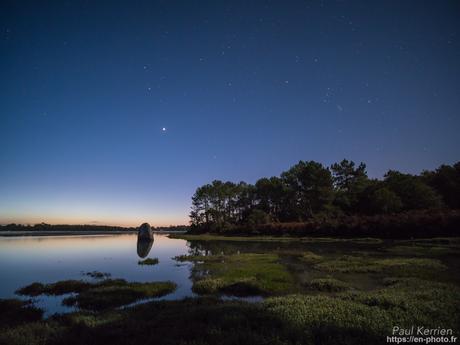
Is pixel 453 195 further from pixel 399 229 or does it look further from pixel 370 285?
pixel 370 285

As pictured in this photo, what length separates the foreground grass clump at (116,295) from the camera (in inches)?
672

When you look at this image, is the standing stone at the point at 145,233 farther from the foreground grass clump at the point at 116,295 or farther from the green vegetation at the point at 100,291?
the foreground grass clump at the point at 116,295

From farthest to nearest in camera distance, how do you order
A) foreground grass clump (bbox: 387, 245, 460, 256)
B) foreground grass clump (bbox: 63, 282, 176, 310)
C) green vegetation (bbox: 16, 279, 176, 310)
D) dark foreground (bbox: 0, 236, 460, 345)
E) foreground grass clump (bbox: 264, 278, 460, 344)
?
1. foreground grass clump (bbox: 387, 245, 460, 256)
2. green vegetation (bbox: 16, 279, 176, 310)
3. foreground grass clump (bbox: 63, 282, 176, 310)
4. dark foreground (bbox: 0, 236, 460, 345)
5. foreground grass clump (bbox: 264, 278, 460, 344)

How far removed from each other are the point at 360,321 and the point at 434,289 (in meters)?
8.15

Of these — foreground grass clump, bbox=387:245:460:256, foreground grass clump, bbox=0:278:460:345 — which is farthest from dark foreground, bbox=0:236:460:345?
foreground grass clump, bbox=387:245:460:256

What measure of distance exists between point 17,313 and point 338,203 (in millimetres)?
104456

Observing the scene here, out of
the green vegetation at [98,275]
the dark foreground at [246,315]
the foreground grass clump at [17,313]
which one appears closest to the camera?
the dark foreground at [246,315]

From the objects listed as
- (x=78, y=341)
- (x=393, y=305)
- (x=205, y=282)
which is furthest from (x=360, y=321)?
(x=205, y=282)

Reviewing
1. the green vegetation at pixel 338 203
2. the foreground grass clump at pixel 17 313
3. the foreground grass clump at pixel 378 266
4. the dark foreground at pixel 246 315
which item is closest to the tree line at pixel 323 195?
the green vegetation at pixel 338 203

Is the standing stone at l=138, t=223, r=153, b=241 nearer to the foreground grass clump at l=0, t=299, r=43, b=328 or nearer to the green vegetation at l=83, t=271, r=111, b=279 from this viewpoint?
the green vegetation at l=83, t=271, r=111, b=279

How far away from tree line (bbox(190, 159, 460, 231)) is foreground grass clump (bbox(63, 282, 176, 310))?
71.3 meters

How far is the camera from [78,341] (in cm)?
1031

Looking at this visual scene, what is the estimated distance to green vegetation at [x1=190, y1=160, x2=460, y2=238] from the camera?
61.2m

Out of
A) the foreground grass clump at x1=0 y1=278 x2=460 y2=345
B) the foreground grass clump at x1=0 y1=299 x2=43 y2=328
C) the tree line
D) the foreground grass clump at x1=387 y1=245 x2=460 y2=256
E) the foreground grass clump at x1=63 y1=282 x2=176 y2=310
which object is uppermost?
the tree line
